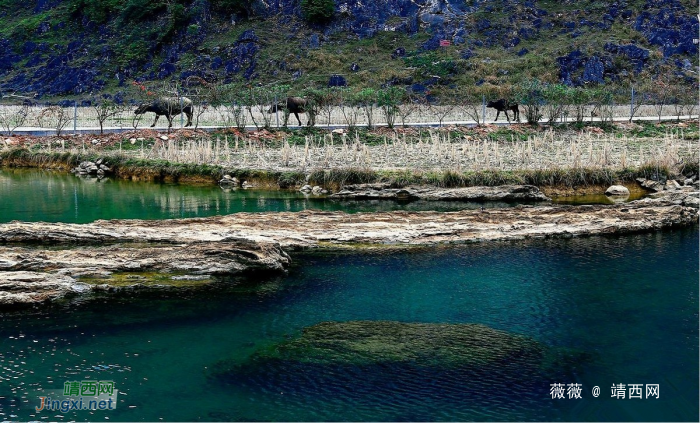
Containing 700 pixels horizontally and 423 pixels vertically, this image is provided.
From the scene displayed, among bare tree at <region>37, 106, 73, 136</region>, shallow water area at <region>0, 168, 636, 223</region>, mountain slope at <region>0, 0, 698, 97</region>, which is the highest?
mountain slope at <region>0, 0, 698, 97</region>

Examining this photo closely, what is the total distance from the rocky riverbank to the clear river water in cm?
45

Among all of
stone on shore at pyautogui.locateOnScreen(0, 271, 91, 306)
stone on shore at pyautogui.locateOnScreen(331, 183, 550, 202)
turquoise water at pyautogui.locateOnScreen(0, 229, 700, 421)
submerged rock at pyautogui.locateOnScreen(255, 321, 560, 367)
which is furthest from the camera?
stone on shore at pyautogui.locateOnScreen(331, 183, 550, 202)

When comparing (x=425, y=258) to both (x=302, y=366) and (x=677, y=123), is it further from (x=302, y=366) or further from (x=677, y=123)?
(x=677, y=123)

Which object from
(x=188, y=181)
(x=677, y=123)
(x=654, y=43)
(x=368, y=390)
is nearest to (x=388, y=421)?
(x=368, y=390)

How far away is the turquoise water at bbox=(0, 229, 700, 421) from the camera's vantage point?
1017 cm

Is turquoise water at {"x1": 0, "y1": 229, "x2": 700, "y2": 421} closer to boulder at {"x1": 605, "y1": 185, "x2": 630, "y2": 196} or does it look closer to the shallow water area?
the shallow water area

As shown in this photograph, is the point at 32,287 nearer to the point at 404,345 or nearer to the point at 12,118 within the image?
the point at 404,345

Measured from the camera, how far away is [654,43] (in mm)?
61562

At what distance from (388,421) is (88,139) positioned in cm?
3200

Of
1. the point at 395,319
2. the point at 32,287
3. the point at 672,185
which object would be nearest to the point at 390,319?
the point at 395,319

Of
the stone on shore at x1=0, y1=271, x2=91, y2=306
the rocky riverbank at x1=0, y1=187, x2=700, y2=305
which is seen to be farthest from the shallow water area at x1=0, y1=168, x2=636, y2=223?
the stone on shore at x1=0, y1=271, x2=91, y2=306

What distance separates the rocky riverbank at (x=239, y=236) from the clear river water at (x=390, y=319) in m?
0.45

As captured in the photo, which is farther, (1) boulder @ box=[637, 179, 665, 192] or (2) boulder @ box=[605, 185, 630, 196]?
(1) boulder @ box=[637, 179, 665, 192]

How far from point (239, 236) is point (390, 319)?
18.1ft
